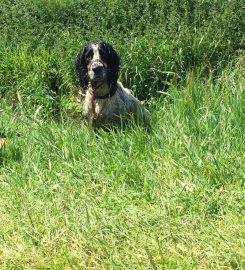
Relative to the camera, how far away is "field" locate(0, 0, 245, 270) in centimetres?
319

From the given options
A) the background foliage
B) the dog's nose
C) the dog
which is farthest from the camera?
the background foliage

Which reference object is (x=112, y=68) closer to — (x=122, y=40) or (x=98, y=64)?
(x=98, y=64)

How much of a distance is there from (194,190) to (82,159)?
105 cm

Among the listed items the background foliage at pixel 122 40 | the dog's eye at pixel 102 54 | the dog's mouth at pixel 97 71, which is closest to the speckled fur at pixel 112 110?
the dog's mouth at pixel 97 71

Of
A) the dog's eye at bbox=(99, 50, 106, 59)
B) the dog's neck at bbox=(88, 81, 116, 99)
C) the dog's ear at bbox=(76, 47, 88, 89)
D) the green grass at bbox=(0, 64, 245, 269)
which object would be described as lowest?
the green grass at bbox=(0, 64, 245, 269)

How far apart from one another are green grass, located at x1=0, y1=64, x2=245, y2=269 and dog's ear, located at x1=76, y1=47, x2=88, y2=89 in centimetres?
58

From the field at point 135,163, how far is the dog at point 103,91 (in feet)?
0.64

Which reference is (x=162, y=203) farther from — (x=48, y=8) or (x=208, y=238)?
(x=48, y=8)

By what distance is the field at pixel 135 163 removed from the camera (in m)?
3.19

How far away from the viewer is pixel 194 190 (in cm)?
353

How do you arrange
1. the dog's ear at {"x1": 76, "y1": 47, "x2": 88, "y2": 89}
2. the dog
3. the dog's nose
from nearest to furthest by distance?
the dog's nose < the dog < the dog's ear at {"x1": 76, "y1": 47, "x2": 88, "y2": 89}

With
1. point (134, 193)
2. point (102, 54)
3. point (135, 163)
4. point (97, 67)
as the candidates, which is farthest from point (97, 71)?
point (134, 193)

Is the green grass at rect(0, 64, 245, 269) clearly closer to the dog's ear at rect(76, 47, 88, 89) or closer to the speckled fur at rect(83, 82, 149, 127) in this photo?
the speckled fur at rect(83, 82, 149, 127)

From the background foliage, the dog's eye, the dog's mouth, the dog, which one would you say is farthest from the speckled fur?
the background foliage
